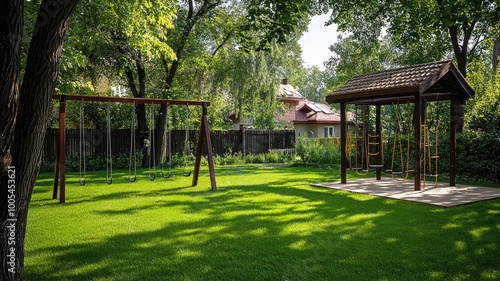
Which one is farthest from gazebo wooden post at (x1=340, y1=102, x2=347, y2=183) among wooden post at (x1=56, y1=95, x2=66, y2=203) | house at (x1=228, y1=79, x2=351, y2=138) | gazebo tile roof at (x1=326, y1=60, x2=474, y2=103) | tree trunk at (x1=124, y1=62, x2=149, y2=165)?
house at (x1=228, y1=79, x2=351, y2=138)

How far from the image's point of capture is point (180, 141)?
60.1 ft

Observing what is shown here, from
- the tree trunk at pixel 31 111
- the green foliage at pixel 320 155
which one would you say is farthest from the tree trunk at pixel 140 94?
the tree trunk at pixel 31 111

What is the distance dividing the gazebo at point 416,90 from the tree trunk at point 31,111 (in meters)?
7.45

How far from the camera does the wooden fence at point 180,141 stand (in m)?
15.6

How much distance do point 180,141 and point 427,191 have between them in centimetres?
1206

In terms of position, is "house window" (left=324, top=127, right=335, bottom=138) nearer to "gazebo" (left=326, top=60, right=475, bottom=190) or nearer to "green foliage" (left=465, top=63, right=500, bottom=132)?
"green foliage" (left=465, top=63, right=500, bottom=132)

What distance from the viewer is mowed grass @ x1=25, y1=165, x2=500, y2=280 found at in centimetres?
394

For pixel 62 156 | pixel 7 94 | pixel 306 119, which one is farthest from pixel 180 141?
pixel 306 119

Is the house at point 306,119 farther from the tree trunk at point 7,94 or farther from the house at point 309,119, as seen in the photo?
the tree trunk at point 7,94

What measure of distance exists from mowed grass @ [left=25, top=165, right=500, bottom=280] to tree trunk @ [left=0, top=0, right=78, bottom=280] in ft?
3.73

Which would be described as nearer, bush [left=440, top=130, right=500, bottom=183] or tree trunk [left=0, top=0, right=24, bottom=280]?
tree trunk [left=0, top=0, right=24, bottom=280]

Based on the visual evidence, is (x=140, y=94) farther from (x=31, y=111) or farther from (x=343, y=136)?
(x=31, y=111)

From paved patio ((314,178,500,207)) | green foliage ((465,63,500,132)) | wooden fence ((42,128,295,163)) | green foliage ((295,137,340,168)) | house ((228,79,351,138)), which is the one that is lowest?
paved patio ((314,178,500,207))

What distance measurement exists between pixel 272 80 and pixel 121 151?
11.4m
